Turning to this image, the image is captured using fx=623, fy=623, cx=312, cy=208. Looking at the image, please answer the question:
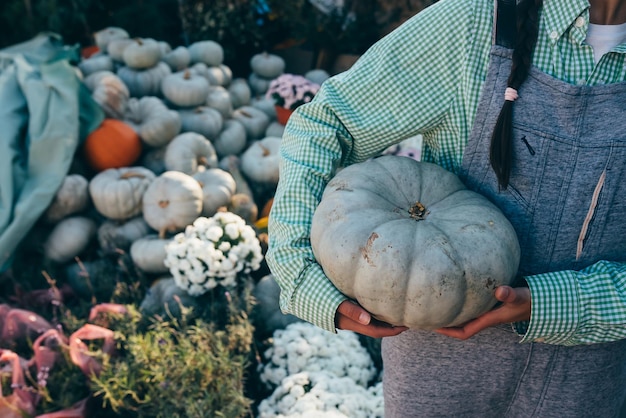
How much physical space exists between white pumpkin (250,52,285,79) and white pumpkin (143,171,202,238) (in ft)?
7.69

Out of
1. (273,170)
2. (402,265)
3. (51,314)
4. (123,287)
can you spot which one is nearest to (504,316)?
(402,265)

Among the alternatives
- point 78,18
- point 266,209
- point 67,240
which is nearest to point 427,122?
point 266,209

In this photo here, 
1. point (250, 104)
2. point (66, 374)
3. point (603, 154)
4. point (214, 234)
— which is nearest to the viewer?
point (603, 154)

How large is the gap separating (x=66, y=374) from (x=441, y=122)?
2.46 metres

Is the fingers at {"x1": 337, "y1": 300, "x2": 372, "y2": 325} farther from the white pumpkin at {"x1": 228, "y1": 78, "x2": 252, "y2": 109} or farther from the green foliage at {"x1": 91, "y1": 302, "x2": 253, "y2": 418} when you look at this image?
the white pumpkin at {"x1": 228, "y1": 78, "x2": 252, "y2": 109}

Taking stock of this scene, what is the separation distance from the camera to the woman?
4.51 feet

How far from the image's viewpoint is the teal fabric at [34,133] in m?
4.11

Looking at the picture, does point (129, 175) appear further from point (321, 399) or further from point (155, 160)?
point (321, 399)

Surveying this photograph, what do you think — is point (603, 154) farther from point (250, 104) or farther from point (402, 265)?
point (250, 104)

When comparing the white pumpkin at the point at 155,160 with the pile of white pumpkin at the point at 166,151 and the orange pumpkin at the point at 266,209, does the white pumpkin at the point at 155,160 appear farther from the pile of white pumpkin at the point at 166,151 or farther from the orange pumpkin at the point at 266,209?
the orange pumpkin at the point at 266,209

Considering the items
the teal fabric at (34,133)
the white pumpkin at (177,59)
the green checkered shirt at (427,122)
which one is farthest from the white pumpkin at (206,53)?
the green checkered shirt at (427,122)

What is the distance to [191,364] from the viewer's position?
2857 mm

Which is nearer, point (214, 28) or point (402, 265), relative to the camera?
point (402, 265)

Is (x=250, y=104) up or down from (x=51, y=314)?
up
